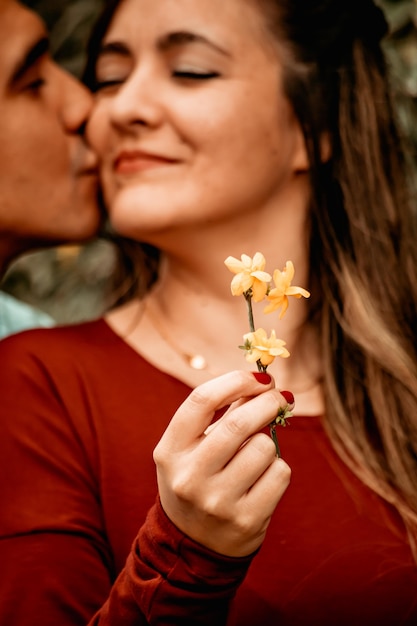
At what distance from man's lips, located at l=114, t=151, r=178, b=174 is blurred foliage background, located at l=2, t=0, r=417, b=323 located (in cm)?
42

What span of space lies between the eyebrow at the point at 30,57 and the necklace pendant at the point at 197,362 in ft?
1.92

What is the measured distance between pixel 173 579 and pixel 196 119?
26.6 inches

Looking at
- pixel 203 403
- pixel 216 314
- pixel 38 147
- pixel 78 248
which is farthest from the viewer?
pixel 78 248

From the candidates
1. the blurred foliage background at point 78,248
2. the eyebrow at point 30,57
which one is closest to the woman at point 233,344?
the eyebrow at point 30,57

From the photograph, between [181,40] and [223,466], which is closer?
[223,466]

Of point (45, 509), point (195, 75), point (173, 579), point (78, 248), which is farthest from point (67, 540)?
point (78, 248)

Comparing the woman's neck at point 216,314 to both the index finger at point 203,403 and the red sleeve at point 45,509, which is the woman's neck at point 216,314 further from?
the index finger at point 203,403

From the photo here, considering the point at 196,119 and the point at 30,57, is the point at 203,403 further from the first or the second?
the point at 30,57

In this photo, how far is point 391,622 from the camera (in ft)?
3.71

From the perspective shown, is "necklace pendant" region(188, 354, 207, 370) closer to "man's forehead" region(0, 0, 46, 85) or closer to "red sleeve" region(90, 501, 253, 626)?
"red sleeve" region(90, 501, 253, 626)

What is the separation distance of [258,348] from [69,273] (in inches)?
55.5

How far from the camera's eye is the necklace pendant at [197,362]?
4.36ft

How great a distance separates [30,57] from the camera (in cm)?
155

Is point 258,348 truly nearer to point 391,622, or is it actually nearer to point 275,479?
point 275,479
